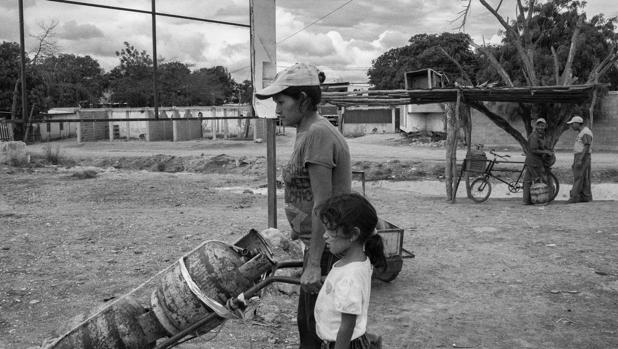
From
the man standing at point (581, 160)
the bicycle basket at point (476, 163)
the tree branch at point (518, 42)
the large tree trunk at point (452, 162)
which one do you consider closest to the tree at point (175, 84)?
the tree branch at point (518, 42)

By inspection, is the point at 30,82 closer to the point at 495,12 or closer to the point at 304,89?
the point at 495,12

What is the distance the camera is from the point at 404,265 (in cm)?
631

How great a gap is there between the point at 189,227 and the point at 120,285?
3.00 metres

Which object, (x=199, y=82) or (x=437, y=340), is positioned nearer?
(x=437, y=340)

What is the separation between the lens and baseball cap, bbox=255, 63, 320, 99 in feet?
8.29

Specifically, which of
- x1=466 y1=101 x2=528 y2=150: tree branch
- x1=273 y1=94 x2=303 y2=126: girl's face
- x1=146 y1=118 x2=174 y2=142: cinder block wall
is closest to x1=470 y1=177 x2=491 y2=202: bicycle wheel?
x1=466 y1=101 x2=528 y2=150: tree branch

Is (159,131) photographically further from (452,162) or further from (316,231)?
(316,231)

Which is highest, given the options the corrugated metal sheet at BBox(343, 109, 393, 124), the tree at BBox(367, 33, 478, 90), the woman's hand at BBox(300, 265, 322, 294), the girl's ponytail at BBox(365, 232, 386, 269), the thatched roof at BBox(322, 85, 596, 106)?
the tree at BBox(367, 33, 478, 90)

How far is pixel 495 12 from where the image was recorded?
16.2 metres

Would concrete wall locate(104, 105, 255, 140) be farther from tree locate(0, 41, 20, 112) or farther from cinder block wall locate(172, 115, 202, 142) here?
tree locate(0, 41, 20, 112)

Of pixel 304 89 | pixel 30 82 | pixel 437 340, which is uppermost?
pixel 30 82

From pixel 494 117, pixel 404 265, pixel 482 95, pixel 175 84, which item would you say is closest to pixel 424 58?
pixel 175 84

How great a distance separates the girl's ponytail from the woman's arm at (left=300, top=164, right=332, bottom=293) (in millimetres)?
267

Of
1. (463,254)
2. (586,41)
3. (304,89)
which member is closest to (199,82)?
(586,41)
